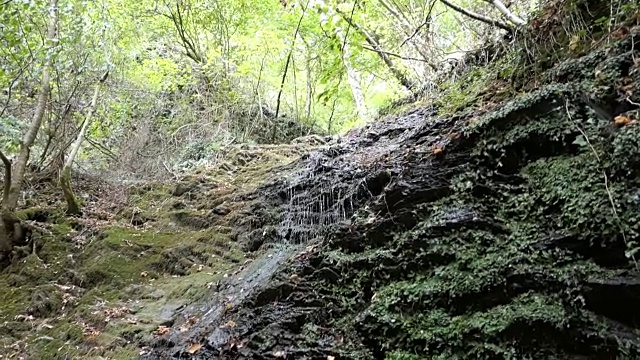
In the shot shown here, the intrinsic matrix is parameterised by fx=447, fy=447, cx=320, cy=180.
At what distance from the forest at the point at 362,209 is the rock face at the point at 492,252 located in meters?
0.02

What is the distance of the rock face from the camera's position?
3074 millimetres

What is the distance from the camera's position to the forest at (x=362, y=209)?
3312 mm

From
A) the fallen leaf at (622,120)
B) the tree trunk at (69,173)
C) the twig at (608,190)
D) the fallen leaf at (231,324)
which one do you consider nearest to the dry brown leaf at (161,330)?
the fallen leaf at (231,324)

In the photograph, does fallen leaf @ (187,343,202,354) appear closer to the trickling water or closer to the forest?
the forest

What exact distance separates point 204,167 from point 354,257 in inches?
247

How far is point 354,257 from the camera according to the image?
15.0ft

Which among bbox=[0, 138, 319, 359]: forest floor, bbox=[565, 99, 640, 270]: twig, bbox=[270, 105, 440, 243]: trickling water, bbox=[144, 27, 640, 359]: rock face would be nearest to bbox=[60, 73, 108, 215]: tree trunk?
bbox=[0, 138, 319, 359]: forest floor

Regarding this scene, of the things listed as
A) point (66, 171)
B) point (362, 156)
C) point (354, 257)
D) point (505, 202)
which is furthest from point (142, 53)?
point (505, 202)

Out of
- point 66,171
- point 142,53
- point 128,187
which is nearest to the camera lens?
point 66,171

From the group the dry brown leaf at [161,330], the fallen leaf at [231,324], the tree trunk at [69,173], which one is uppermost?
the tree trunk at [69,173]

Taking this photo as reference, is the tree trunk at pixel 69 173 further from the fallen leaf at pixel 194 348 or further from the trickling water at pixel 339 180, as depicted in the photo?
the fallen leaf at pixel 194 348

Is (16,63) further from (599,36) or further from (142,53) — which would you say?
(599,36)

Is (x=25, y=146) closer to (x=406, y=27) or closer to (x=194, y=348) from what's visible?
(x=194, y=348)

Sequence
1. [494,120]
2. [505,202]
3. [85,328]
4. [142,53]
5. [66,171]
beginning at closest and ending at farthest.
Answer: [505,202] → [494,120] → [85,328] → [66,171] → [142,53]
